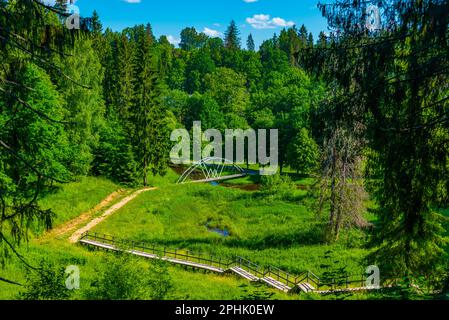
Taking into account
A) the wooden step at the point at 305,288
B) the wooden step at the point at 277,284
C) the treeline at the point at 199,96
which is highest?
the treeline at the point at 199,96

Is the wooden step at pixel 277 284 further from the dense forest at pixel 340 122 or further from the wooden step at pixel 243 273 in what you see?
the dense forest at pixel 340 122

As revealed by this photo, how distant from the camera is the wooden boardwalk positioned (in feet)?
66.0

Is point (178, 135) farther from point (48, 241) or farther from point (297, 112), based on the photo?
point (48, 241)

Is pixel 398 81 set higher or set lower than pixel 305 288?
higher

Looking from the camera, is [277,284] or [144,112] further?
[144,112]

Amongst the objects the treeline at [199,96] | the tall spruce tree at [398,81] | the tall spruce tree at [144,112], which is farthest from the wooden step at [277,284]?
the tall spruce tree at [144,112]

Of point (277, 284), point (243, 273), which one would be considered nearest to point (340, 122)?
point (277, 284)

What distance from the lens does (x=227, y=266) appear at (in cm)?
2342

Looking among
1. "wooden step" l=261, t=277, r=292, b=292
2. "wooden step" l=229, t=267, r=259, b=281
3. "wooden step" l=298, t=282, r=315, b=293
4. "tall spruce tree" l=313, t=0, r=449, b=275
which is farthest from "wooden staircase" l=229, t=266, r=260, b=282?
"tall spruce tree" l=313, t=0, r=449, b=275

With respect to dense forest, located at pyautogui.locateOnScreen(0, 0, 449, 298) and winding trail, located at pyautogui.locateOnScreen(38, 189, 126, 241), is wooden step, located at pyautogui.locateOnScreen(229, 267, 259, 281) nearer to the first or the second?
dense forest, located at pyautogui.locateOnScreen(0, 0, 449, 298)

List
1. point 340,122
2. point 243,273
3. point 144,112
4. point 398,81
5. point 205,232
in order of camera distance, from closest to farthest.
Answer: point 398,81, point 340,122, point 243,273, point 205,232, point 144,112

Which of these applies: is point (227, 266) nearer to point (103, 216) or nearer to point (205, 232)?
point (205, 232)

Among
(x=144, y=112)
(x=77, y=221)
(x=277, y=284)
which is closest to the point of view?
(x=277, y=284)

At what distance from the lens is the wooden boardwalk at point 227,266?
20.1m
